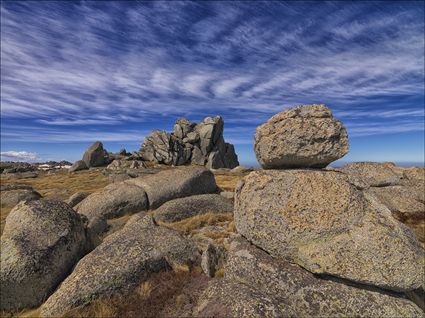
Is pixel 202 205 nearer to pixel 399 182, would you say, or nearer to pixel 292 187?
pixel 292 187

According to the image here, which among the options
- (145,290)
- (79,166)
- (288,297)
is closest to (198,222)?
(145,290)

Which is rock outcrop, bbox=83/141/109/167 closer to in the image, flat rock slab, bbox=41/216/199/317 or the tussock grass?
flat rock slab, bbox=41/216/199/317

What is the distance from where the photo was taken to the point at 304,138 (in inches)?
452

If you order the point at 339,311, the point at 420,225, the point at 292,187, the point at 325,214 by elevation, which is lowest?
the point at 420,225

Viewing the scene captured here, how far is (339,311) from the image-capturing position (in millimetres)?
9242

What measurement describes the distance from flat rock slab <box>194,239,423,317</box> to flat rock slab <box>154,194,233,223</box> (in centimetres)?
935

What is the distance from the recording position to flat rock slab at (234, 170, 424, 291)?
371 inches

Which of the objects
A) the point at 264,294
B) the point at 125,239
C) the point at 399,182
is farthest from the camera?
the point at 399,182

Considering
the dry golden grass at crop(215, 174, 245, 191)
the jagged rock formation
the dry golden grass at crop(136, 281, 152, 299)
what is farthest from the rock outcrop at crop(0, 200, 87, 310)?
the jagged rock formation

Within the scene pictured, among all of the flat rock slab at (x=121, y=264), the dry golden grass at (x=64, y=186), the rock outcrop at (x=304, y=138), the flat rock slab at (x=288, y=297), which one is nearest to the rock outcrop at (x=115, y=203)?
the flat rock slab at (x=121, y=264)

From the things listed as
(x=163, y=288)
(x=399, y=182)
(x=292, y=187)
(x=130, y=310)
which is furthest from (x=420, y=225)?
(x=130, y=310)

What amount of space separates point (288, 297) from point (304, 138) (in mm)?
6421

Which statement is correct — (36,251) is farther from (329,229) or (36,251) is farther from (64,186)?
(64,186)

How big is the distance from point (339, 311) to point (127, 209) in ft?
57.2
